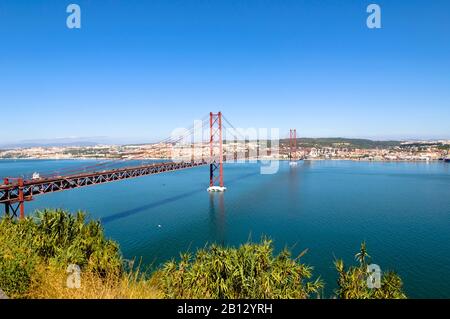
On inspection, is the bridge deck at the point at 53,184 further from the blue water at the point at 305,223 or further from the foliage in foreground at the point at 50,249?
the foliage in foreground at the point at 50,249

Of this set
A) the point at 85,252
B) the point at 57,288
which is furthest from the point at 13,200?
the point at 57,288

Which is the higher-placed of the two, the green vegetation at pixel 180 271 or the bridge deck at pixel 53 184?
the bridge deck at pixel 53 184

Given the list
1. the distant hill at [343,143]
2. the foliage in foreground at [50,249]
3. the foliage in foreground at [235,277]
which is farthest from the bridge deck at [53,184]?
the distant hill at [343,143]

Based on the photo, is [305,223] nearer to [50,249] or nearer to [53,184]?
[53,184]

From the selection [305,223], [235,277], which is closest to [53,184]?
[235,277]

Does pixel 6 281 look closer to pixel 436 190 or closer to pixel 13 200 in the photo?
pixel 13 200

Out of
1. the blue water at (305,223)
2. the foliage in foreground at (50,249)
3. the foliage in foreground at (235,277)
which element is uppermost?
the foliage in foreground at (50,249)
